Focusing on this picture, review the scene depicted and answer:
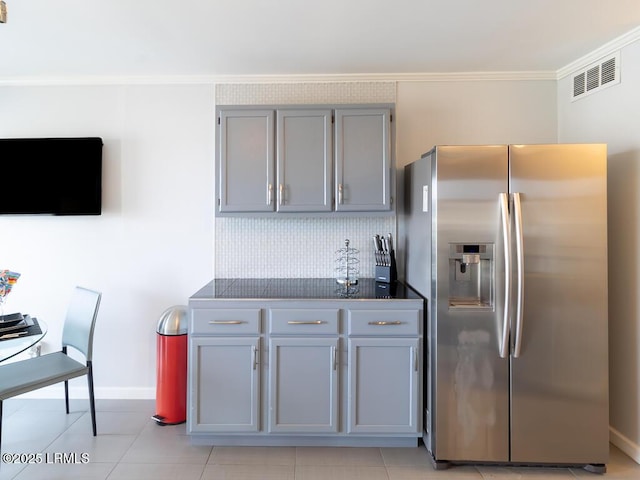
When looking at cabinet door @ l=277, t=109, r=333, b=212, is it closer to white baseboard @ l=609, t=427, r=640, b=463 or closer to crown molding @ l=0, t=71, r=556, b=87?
crown molding @ l=0, t=71, r=556, b=87

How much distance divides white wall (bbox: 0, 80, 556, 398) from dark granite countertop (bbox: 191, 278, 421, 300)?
44cm

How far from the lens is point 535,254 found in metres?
2.09

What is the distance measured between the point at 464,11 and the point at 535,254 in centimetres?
140

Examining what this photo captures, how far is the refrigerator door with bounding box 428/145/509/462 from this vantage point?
2094 millimetres

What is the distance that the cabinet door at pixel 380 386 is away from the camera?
2264 mm

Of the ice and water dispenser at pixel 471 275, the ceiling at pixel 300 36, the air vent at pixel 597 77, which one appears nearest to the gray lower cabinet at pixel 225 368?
the ice and water dispenser at pixel 471 275

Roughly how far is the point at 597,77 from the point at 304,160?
2050 mm

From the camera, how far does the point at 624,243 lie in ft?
7.59

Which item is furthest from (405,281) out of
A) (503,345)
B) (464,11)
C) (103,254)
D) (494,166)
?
(103,254)

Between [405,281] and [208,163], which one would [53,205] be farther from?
[405,281]

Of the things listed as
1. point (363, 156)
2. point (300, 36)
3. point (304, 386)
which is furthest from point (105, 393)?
point (300, 36)

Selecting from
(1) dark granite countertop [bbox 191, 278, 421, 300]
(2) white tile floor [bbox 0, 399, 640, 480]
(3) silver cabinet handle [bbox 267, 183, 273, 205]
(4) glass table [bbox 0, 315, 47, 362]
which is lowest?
(2) white tile floor [bbox 0, 399, 640, 480]

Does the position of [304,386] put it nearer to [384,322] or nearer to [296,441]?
[296,441]

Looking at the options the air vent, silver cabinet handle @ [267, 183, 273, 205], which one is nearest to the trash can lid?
silver cabinet handle @ [267, 183, 273, 205]
